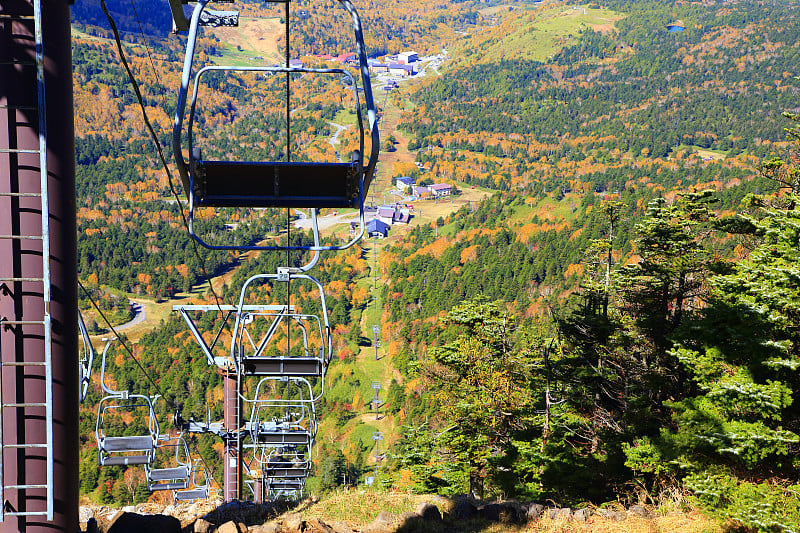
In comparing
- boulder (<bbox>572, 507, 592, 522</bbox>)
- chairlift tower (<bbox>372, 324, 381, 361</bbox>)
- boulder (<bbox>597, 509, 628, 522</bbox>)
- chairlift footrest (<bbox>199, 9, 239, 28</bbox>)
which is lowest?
chairlift tower (<bbox>372, 324, 381, 361</bbox>)

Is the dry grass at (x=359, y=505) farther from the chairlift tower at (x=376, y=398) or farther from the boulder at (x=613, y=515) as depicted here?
the chairlift tower at (x=376, y=398)

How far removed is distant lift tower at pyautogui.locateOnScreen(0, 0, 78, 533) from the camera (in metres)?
3.48

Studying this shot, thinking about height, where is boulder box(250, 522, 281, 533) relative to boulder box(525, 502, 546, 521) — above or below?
above

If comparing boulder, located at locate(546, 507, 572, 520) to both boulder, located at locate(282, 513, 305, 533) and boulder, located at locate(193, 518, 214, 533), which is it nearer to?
boulder, located at locate(282, 513, 305, 533)

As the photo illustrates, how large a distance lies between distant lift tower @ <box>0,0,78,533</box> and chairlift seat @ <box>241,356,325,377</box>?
11.7 feet

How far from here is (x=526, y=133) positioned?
189500 millimetres

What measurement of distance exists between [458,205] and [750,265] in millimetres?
135742

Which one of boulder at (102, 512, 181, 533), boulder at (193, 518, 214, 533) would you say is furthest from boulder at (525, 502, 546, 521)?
boulder at (102, 512, 181, 533)

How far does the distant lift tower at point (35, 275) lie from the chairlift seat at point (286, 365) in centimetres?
357

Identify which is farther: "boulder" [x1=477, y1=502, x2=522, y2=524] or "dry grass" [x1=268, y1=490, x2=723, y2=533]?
"boulder" [x1=477, y1=502, x2=522, y2=524]

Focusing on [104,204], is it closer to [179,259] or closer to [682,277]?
[179,259]

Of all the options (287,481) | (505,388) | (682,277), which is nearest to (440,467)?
(505,388)

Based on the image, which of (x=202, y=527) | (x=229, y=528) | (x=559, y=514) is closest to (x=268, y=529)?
(x=229, y=528)

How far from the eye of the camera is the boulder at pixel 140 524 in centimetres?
576
